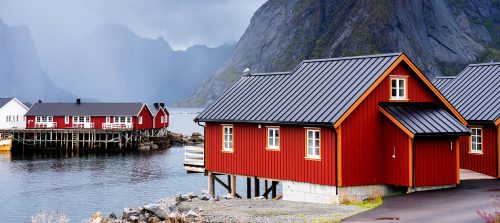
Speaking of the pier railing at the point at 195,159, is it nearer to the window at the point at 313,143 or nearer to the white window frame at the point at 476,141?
the window at the point at 313,143

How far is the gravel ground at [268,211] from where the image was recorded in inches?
1030

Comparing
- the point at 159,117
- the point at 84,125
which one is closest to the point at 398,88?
the point at 84,125

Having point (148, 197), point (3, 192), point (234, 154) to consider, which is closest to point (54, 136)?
point (3, 192)

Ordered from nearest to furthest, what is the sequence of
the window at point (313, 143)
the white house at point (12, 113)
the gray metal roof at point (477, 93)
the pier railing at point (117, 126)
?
the window at point (313, 143)
the gray metal roof at point (477, 93)
the pier railing at point (117, 126)
the white house at point (12, 113)

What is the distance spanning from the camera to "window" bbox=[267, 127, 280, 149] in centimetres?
3409

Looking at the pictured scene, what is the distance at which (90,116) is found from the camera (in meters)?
110

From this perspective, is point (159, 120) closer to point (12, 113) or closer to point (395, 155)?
point (12, 113)

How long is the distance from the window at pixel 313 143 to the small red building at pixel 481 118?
1111 centimetres

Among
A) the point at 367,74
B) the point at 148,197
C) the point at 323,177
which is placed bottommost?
the point at 148,197

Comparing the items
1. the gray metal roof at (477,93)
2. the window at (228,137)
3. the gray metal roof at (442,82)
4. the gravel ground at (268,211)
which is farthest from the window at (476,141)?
the window at (228,137)

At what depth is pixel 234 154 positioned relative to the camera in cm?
3697

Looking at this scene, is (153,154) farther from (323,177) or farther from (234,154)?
(323,177)

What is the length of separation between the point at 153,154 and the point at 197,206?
6981 cm

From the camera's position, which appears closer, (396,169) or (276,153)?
(396,169)
